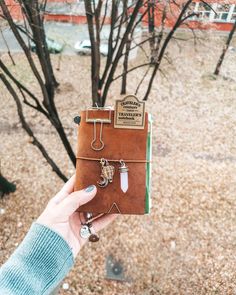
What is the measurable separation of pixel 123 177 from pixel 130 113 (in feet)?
1.81

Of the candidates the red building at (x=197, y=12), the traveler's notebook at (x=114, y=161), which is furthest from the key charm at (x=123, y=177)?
the red building at (x=197, y=12)

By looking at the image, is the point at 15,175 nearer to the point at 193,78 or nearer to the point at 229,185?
the point at 229,185

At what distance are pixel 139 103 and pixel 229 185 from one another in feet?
18.7

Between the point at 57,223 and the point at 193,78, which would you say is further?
the point at 193,78

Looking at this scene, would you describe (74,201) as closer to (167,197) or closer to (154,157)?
(167,197)

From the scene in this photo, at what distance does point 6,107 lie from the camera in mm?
10891

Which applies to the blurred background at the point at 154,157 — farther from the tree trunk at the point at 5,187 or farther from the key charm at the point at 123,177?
the key charm at the point at 123,177

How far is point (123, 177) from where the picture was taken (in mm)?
2758

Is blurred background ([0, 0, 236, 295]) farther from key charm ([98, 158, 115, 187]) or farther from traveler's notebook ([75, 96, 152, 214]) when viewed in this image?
key charm ([98, 158, 115, 187])

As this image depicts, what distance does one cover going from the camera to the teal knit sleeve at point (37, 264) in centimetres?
213

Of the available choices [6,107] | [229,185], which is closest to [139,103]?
[229,185]

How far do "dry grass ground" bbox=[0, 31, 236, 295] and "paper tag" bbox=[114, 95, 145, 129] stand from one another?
13.0ft

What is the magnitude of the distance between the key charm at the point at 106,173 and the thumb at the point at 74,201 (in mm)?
116

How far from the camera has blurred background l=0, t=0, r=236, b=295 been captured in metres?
5.31
